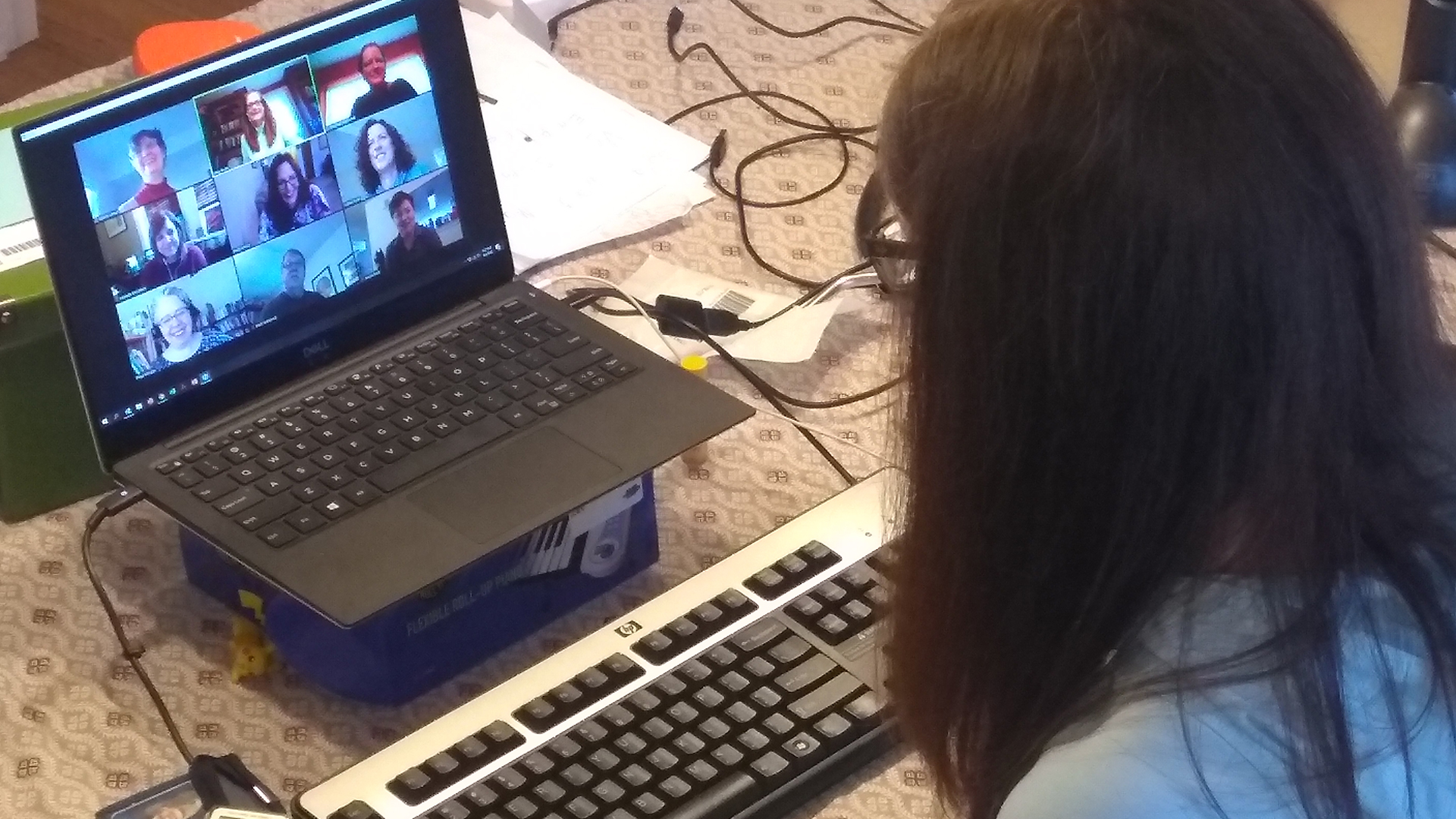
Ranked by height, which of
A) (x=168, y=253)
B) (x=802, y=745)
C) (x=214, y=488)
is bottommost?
(x=802, y=745)

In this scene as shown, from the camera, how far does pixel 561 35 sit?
1.27 meters

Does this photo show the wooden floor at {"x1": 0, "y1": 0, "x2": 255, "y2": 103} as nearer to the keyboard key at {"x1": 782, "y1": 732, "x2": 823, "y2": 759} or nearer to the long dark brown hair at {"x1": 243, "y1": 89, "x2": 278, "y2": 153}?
the long dark brown hair at {"x1": 243, "y1": 89, "x2": 278, "y2": 153}

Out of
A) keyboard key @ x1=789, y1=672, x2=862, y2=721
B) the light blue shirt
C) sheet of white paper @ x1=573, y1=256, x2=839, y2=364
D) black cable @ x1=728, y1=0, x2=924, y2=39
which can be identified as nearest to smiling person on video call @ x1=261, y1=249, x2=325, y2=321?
sheet of white paper @ x1=573, y1=256, x2=839, y2=364

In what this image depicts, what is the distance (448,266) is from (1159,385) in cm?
48

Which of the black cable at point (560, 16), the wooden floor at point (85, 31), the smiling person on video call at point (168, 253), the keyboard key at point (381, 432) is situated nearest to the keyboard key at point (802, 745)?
the keyboard key at point (381, 432)

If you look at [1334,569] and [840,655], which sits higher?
[1334,569]

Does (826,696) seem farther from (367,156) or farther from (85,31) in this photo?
(85,31)

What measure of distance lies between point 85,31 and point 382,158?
1115 millimetres

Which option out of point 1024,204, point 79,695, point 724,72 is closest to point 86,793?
point 79,695

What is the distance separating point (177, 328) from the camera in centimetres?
75

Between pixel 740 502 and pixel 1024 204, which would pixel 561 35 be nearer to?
pixel 740 502

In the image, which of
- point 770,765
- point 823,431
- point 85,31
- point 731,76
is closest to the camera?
point 770,765

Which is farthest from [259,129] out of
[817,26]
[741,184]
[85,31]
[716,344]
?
[85,31]

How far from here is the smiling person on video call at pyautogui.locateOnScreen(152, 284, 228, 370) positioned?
74cm
